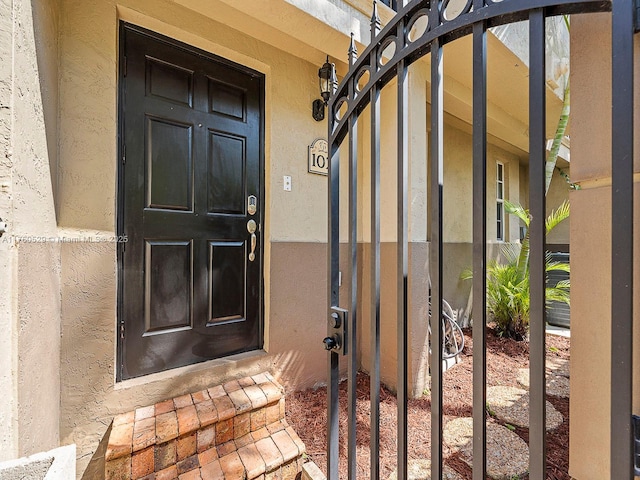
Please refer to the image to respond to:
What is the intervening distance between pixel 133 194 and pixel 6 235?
0.86 m

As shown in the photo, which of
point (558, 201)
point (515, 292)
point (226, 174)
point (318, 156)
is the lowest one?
point (515, 292)

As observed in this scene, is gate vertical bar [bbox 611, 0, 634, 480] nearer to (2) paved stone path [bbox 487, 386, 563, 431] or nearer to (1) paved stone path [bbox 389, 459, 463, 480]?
(1) paved stone path [bbox 389, 459, 463, 480]

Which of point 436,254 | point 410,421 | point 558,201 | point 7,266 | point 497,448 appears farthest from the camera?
point 558,201

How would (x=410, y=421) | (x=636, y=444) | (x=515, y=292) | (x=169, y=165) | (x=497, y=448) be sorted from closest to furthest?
(x=636, y=444) < (x=497, y=448) < (x=169, y=165) < (x=410, y=421) < (x=515, y=292)

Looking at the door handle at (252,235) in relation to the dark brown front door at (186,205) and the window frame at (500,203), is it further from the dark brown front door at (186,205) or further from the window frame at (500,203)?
the window frame at (500,203)

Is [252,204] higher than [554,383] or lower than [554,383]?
higher

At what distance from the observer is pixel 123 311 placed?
169 cm

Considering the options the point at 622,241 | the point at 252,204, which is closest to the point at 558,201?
the point at 252,204

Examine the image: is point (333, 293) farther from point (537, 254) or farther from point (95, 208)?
point (95, 208)

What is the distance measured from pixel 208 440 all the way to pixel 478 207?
178cm

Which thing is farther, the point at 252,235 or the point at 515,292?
the point at 515,292

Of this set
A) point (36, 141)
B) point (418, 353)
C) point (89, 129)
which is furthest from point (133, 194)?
point (418, 353)

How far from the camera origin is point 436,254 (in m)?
0.76

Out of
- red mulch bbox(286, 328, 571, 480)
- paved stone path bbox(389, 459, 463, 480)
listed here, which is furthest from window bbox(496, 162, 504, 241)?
paved stone path bbox(389, 459, 463, 480)
